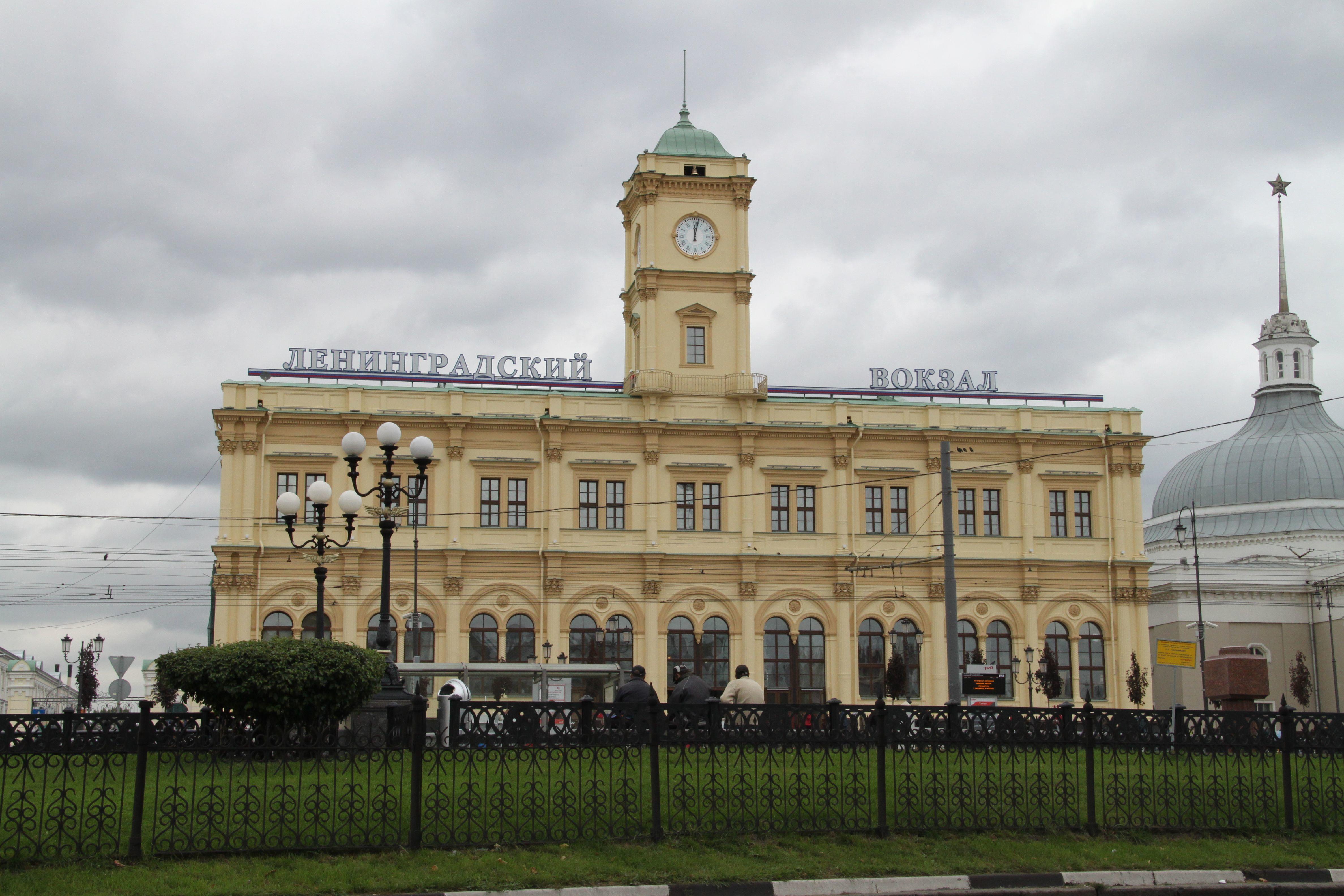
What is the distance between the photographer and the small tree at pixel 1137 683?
2106 inches

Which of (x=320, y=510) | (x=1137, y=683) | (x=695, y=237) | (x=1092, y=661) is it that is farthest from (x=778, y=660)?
(x=320, y=510)

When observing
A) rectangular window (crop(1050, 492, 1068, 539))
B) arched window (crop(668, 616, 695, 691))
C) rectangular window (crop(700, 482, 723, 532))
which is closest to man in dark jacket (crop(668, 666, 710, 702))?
arched window (crop(668, 616, 695, 691))

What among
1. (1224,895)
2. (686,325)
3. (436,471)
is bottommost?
(1224,895)

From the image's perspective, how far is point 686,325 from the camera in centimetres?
5703

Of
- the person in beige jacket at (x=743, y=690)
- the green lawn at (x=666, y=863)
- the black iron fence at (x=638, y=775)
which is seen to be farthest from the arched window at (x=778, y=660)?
the green lawn at (x=666, y=863)

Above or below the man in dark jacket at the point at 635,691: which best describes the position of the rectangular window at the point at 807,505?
above

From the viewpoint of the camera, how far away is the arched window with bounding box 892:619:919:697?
54.8 metres

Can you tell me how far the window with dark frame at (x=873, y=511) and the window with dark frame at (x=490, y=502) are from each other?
1467cm

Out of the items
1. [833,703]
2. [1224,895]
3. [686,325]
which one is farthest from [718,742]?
[686,325]

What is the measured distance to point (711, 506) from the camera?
55062 mm

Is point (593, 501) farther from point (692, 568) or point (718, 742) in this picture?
point (718, 742)

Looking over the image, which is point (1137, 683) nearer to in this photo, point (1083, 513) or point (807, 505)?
point (1083, 513)

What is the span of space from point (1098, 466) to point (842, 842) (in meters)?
46.0

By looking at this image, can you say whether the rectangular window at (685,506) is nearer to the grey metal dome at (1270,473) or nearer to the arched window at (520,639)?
the arched window at (520,639)
